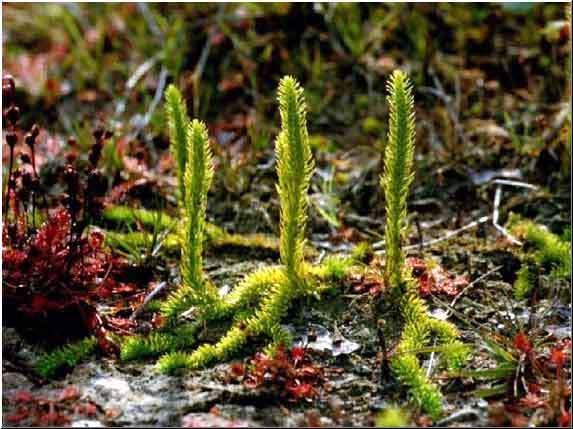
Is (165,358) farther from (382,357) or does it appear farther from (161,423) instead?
(382,357)

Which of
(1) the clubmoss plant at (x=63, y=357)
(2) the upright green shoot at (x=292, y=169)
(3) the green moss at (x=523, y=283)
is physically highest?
(2) the upright green shoot at (x=292, y=169)

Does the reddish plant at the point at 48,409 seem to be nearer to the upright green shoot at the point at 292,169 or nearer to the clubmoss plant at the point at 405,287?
the upright green shoot at the point at 292,169

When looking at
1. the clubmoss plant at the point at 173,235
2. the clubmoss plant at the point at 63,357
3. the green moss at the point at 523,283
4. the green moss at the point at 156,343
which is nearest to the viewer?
the clubmoss plant at the point at 63,357

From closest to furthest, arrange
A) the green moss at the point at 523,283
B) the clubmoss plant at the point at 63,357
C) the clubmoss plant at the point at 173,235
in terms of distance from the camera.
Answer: the clubmoss plant at the point at 63,357, the green moss at the point at 523,283, the clubmoss plant at the point at 173,235

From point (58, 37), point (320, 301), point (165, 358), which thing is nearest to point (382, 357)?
point (320, 301)

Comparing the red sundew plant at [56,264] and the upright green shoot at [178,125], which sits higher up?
the upright green shoot at [178,125]

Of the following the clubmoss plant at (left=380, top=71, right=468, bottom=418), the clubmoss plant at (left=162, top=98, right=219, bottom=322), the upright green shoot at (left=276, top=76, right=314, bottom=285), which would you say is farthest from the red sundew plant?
the clubmoss plant at (left=380, top=71, right=468, bottom=418)

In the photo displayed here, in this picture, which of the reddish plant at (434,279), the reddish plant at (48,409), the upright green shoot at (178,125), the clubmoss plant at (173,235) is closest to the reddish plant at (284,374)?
the reddish plant at (48,409)

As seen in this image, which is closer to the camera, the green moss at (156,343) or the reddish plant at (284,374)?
the reddish plant at (284,374)
